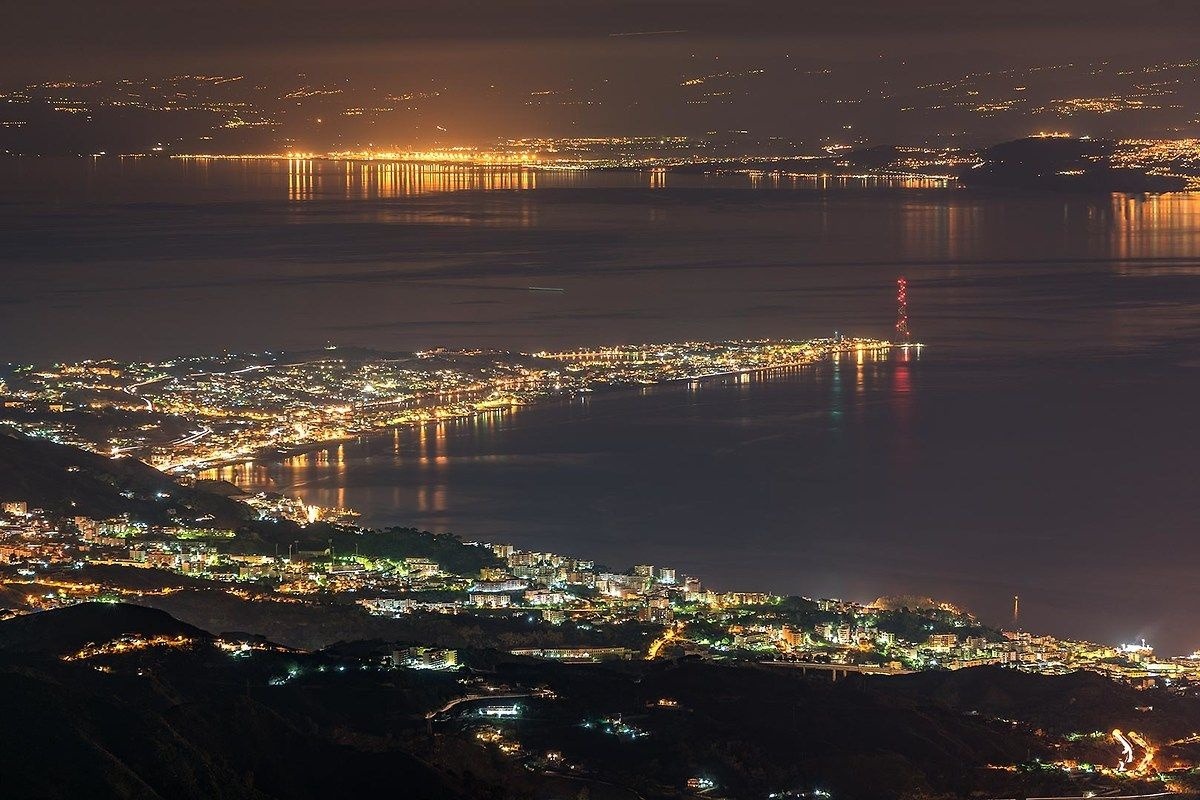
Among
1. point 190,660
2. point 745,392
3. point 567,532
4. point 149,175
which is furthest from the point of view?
point 149,175

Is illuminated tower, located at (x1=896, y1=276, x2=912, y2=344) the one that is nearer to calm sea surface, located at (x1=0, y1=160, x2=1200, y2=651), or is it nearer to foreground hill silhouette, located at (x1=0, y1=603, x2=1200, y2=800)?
calm sea surface, located at (x1=0, y1=160, x2=1200, y2=651)

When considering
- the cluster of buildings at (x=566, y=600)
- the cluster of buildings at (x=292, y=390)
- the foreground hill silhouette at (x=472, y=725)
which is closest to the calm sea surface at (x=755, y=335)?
the cluster of buildings at (x=292, y=390)

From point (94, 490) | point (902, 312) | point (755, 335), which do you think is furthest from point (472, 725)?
point (902, 312)

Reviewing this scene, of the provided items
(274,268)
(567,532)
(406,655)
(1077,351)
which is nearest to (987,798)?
(406,655)

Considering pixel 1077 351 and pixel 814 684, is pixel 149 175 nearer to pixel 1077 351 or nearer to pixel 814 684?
pixel 1077 351

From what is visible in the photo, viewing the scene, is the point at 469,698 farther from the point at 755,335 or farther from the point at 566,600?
the point at 755,335

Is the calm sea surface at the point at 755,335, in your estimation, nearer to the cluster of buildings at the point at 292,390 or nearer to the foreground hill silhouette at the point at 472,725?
the cluster of buildings at the point at 292,390

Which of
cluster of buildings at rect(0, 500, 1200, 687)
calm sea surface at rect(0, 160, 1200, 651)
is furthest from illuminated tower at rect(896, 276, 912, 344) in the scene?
cluster of buildings at rect(0, 500, 1200, 687)
